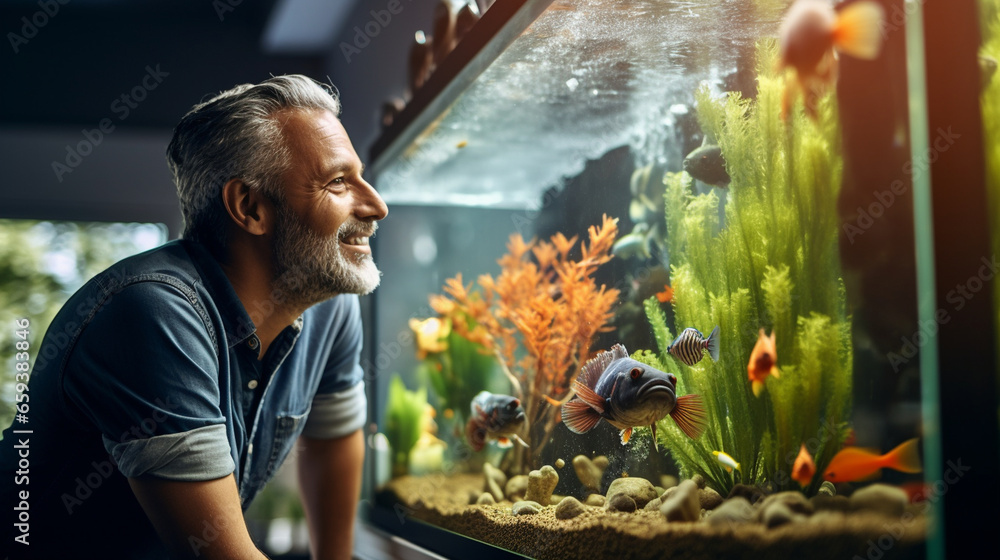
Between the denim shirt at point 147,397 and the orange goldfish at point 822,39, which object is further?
the denim shirt at point 147,397

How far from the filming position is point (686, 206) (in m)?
1.18

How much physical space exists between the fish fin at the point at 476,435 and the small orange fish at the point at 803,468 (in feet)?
3.10

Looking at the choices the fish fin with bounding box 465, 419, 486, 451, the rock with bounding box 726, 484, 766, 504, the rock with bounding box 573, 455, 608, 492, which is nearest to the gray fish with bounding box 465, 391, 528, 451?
the fish fin with bounding box 465, 419, 486, 451

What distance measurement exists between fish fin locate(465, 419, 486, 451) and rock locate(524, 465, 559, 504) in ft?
1.07

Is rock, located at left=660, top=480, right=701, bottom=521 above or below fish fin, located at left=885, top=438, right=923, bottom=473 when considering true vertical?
below

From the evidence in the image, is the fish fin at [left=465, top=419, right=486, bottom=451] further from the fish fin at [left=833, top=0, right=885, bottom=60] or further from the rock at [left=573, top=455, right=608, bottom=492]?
the fish fin at [left=833, top=0, right=885, bottom=60]

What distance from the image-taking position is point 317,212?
126cm

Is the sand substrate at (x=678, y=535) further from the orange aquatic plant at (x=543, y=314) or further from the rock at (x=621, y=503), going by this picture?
the orange aquatic plant at (x=543, y=314)

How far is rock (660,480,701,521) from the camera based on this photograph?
97 cm

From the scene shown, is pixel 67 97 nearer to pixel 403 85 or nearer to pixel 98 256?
pixel 98 256

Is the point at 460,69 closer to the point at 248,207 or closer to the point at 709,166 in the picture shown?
the point at 248,207

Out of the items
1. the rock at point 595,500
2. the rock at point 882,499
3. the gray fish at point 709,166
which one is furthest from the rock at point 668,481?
the gray fish at point 709,166

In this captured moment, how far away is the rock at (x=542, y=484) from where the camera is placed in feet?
4.36

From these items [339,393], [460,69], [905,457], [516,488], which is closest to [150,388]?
[339,393]
